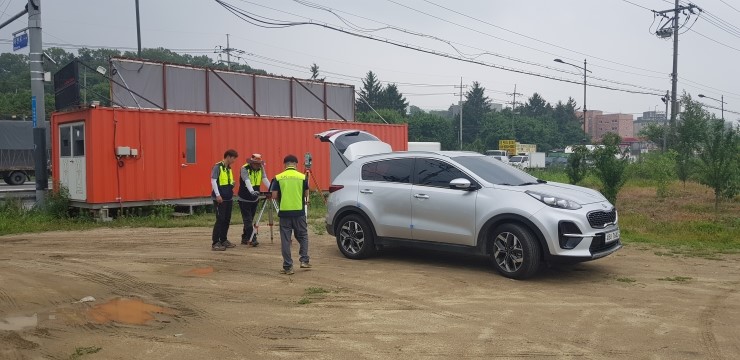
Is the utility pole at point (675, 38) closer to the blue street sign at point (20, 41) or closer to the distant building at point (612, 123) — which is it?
the blue street sign at point (20, 41)

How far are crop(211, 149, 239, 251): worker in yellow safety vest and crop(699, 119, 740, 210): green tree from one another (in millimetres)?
13187

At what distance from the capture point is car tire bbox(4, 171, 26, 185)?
30422 millimetres

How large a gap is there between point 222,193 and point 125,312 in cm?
425

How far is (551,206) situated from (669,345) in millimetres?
2636

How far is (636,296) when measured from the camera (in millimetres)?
7027

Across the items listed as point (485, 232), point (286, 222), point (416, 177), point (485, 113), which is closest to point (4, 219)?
point (286, 222)

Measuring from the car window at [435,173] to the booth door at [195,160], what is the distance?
30.6 feet

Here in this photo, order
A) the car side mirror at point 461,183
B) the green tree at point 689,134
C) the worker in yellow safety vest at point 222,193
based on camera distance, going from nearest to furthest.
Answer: the car side mirror at point 461,183 < the worker in yellow safety vest at point 222,193 < the green tree at point 689,134

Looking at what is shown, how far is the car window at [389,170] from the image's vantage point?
907 cm

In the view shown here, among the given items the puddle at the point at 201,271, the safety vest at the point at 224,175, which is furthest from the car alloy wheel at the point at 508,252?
the safety vest at the point at 224,175

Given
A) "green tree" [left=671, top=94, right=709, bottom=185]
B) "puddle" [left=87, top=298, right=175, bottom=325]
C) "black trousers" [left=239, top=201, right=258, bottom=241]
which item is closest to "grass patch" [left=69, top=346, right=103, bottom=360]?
"puddle" [left=87, top=298, right=175, bottom=325]

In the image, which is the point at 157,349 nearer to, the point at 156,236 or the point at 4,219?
the point at 156,236

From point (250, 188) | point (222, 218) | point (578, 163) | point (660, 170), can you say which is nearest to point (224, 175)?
point (250, 188)

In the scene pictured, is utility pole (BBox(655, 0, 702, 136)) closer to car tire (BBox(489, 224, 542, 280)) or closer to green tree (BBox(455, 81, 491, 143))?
car tire (BBox(489, 224, 542, 280))
